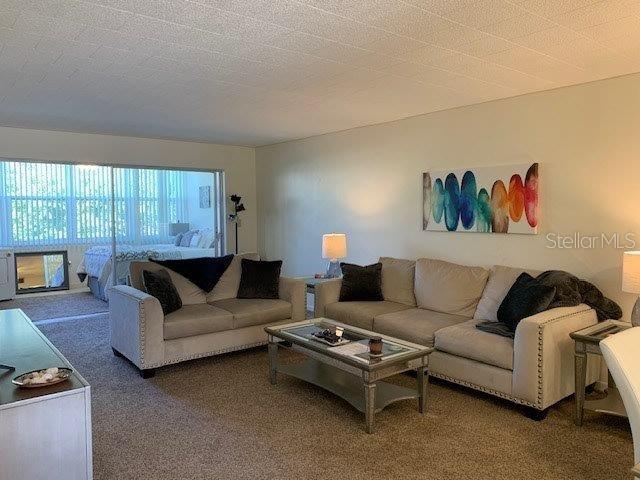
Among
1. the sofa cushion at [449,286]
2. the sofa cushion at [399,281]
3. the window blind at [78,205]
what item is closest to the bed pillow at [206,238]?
the window blind at [78,205]

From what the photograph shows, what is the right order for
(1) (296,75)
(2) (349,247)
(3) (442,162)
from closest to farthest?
1. (1) (296,75)
2. (3) (442,162)
3. (2) (349,247)

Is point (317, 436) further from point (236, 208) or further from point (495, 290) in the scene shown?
point (236, 208)

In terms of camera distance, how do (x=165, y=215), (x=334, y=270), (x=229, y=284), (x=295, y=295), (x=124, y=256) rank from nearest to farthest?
(x=295, y=295) → (x=229, y=284) → (x=334, y=270) → (x=124, y=256) → (x=165, y=215)

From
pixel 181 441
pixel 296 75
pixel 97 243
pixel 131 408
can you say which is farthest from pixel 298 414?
pixel 97 243

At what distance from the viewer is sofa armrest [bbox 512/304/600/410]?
2.98m

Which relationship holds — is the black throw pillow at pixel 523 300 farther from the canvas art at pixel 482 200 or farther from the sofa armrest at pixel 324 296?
the sofa armrest at pixel 324 296

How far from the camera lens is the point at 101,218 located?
8016mm

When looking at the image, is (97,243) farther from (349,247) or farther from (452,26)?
(452,26)

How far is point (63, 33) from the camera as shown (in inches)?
101

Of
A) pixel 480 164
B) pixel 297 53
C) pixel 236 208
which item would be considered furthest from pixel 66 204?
pixel 480 164

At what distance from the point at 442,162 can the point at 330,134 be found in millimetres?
1803

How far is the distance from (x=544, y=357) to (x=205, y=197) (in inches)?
214

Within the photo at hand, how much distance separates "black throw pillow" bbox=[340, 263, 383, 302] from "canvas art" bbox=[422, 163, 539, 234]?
766mm

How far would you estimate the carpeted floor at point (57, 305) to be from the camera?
20.5 feet
